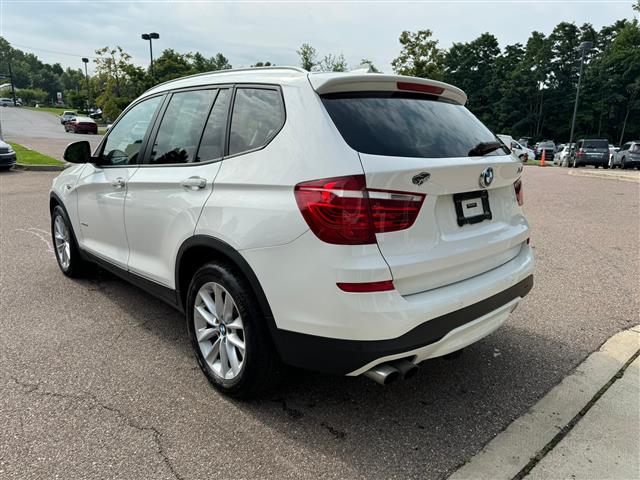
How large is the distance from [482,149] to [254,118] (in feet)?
4.37

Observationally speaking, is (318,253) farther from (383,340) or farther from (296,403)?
(296,403)

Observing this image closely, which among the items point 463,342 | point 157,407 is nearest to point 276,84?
point 463,342

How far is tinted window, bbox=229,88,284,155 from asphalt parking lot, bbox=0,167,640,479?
4.94 ft

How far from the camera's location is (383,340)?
7.26ft

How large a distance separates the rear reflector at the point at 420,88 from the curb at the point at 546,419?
1961mm

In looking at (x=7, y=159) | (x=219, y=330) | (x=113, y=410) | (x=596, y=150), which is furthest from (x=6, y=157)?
(x=596, y=150)

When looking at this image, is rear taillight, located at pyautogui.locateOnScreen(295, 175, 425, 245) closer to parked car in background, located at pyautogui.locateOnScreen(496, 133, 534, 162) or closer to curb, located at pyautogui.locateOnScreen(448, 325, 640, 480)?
curb, located at pyautogui.locateOnScreen(448, 325, 640, 480)

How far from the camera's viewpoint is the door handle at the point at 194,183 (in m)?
2.86

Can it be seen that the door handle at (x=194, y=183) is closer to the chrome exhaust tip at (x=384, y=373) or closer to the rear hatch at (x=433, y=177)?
the rear hatch at (x=433, y=177)

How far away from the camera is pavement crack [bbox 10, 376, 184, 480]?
238 cm

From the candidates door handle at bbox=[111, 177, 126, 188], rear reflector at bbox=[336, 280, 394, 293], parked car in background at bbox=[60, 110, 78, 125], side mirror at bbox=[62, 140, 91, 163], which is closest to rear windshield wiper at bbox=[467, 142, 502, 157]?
rear reflector at bbox=[336, 280, 394, 293]

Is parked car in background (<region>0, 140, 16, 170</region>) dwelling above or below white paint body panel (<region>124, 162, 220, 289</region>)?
below

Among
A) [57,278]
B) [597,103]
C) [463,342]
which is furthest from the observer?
[597,103]

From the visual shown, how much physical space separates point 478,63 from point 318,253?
85302 mm
